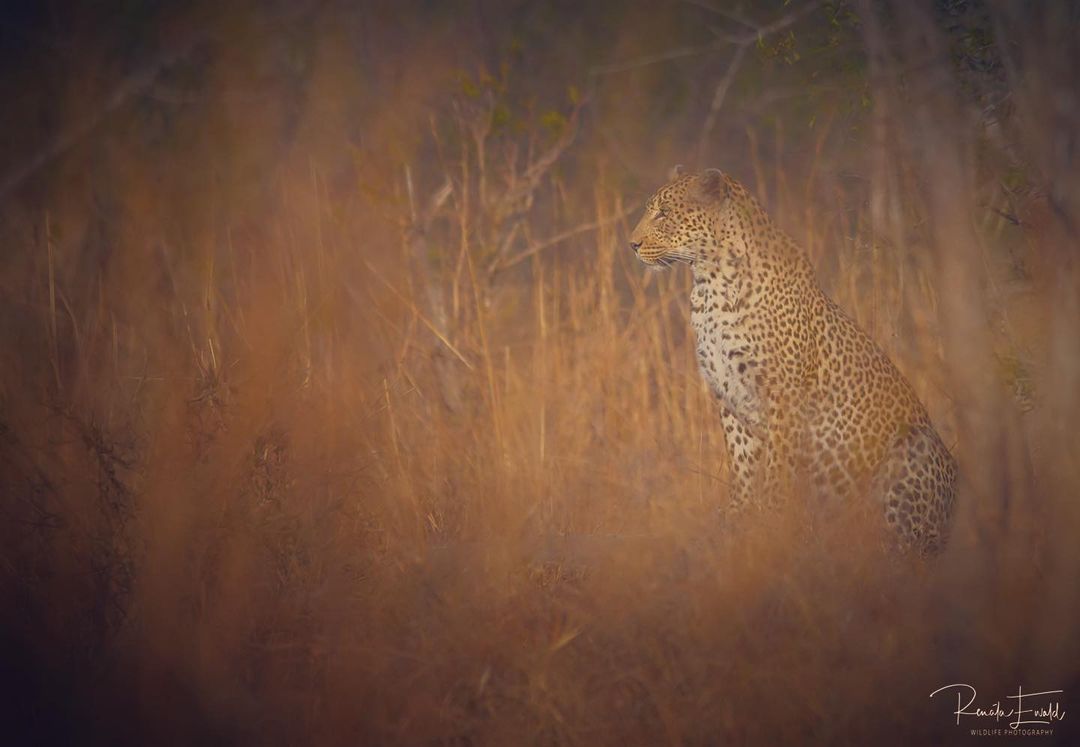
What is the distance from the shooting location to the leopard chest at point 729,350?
206 inches

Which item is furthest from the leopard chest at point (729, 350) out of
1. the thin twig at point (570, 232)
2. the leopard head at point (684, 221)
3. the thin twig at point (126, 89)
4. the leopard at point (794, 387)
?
the thin twig at point (126, 89)

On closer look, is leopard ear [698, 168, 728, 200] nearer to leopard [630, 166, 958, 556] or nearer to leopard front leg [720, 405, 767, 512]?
leopard [630, 166, 958, 556]

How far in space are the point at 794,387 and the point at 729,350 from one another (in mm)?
344

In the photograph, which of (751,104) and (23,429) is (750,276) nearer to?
(23,429)

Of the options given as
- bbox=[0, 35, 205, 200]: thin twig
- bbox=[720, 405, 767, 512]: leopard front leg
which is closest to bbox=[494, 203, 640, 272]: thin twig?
bbox=[720, 405, 767, 512]: leopard front leg

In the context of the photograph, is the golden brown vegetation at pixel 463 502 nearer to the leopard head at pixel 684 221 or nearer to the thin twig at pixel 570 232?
the leopard head at pixel 684 221

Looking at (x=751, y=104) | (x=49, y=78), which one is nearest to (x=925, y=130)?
(x=49, y=78)

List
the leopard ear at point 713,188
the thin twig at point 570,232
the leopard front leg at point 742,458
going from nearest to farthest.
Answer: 1. the leopard front leg at point 742,458
2. the leopard ear at point 713,188
3. the thin twig at point 570,232

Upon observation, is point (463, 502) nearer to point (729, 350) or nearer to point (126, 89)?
point (729, 350)

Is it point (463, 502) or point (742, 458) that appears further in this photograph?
point (742, 458)

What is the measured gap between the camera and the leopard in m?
4.97

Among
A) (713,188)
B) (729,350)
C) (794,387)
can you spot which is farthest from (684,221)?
(794,387)

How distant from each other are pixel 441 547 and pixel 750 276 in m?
1.98

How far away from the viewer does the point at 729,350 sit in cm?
533
